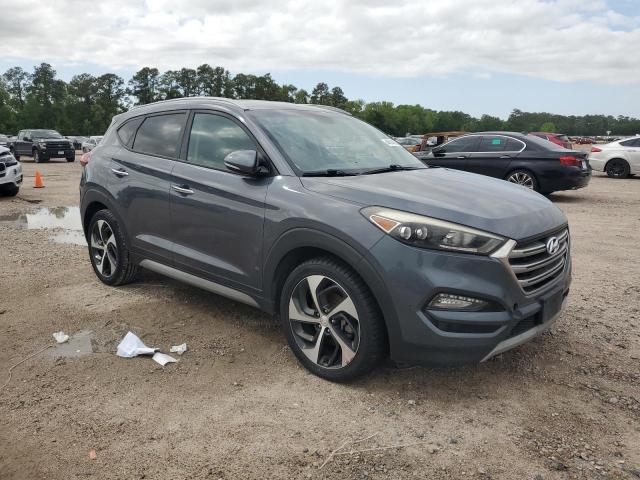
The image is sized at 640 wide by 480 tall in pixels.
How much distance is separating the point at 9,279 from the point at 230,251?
3219 millimetres

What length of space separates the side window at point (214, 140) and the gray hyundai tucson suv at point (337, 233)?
12 mm

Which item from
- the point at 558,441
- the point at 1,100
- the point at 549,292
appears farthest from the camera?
the point at 1,100

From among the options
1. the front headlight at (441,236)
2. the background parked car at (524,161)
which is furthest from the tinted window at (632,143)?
the front headlight at (441,236)

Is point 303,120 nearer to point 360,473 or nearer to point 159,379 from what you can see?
point 159,379

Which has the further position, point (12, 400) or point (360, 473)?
point (12, 400)

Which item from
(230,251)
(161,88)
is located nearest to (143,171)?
(230,251)

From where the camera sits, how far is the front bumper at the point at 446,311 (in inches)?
115

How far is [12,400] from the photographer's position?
330 cm

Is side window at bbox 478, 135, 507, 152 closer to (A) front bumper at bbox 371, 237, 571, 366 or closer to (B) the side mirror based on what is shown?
(B) the side mirror

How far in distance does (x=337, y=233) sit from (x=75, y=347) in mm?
2226

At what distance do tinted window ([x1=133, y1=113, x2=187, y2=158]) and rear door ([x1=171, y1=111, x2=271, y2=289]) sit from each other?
0.16 meters

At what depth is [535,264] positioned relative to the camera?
315 centimetres

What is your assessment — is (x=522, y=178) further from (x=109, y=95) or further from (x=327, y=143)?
(x=109, y=95)

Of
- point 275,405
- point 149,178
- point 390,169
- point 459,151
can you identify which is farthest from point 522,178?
point 275,405
